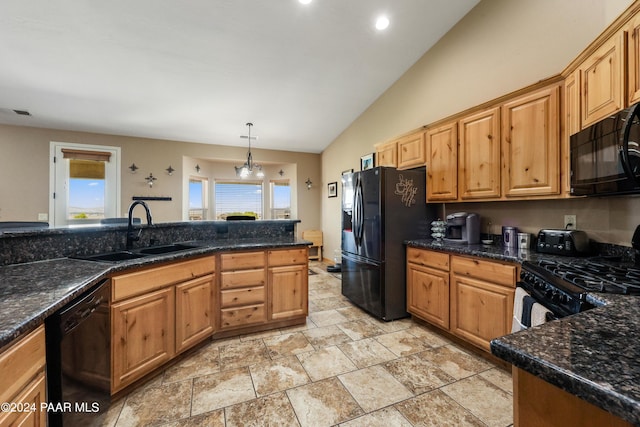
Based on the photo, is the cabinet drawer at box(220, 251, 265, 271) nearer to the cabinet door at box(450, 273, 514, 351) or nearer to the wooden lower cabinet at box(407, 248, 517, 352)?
the wooden lower cabinet at box(407, 248, 517, 352)

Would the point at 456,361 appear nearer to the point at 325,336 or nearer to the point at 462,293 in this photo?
the point at 462,293

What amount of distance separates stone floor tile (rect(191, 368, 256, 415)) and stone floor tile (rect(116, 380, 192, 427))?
5cm

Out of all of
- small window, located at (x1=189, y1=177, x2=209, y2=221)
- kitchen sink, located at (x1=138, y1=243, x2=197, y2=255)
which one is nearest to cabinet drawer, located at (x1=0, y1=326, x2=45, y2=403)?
kitchen sink, located at (x1=138, y1=243, x2=197, y2=255)

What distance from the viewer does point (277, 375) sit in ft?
6.41

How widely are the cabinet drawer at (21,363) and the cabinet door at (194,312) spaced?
106cm

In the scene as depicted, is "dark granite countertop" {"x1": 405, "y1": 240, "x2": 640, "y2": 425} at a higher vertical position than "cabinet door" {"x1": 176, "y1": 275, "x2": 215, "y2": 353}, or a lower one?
higher

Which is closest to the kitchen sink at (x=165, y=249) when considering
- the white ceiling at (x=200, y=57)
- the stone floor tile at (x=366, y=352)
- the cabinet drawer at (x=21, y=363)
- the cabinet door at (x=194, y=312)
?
the cabinet door at (x=194, y=312)

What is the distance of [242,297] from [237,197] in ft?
15.3

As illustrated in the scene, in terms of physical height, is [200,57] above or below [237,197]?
above

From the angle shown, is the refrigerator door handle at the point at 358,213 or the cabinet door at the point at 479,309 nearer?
the cabinet door at the point at 479,309

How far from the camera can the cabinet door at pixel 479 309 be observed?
6.49ft

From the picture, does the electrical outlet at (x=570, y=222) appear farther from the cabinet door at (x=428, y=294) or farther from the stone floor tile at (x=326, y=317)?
the stone floor tile at (x=326, y=317)

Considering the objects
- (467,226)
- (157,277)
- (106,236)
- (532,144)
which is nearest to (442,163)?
(467,226)

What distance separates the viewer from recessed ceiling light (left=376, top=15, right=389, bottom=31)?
9.15 ft
